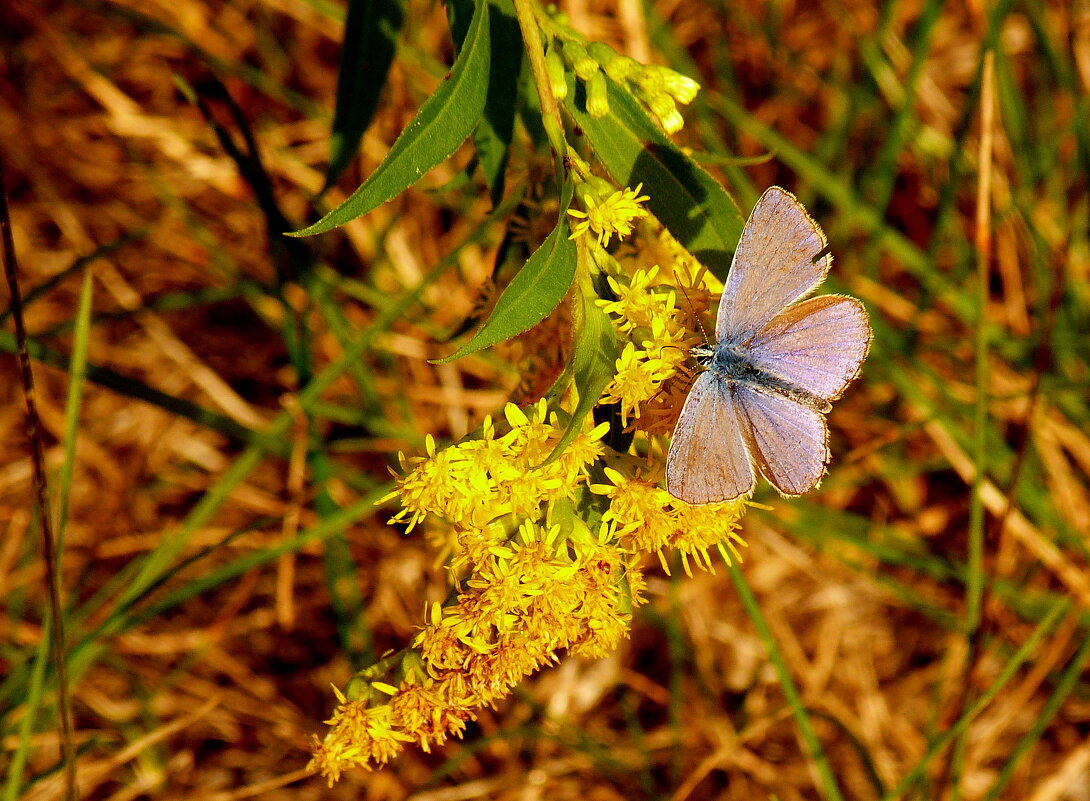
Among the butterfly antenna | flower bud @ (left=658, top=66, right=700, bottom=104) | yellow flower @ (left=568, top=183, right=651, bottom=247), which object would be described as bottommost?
the butterfly antenna

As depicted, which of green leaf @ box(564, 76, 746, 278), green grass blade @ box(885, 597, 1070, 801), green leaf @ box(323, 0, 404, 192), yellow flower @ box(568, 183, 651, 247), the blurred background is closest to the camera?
yellow flower @ box(568, 183, 651, 247)

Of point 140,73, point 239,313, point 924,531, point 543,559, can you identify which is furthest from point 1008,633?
point 140,73

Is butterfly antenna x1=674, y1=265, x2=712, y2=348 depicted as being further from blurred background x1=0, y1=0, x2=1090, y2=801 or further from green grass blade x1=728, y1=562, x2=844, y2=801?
blurred background x1=0, y1=0, x2=1090, y2=801

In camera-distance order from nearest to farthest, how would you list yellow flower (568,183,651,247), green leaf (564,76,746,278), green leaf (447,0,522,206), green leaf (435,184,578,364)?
1. green leaf (435,184,578,364)
2. yellow flower (568,183,651,247)
3. green leaf (564,76,746,278)
4. green leaf (447,0,522,206)

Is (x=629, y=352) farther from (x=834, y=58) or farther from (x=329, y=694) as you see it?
(x=834, y=58)

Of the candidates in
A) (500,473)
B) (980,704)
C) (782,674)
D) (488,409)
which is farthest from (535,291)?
(488,409)

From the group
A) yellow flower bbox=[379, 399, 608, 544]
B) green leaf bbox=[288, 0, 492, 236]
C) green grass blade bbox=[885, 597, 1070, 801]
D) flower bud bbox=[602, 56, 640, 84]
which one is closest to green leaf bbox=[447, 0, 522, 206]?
green leaf bbox=[288, 0, 492, 236]

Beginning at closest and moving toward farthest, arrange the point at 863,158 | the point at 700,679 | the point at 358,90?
the point at 358,90
the point at 700,679
the point at 863,158
